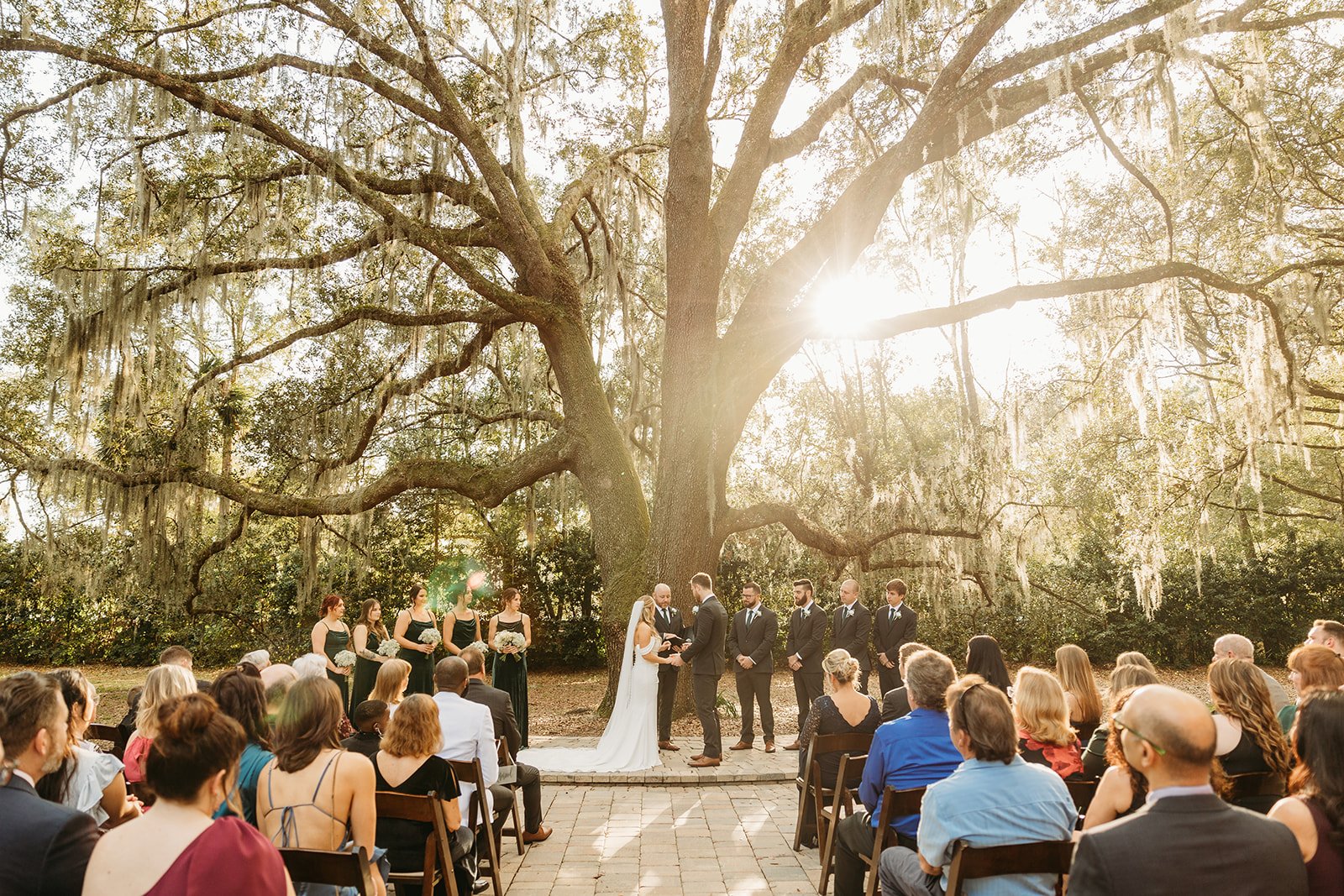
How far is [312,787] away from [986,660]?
447 centimetres

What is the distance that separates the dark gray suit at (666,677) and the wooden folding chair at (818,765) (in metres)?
3.19

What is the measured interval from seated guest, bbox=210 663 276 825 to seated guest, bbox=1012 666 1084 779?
3.46 meters

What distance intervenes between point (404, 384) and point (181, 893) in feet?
33.1

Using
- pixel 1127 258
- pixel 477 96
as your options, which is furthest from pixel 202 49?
pixel 1127 258

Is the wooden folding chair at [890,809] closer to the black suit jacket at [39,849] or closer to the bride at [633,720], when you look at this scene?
the black suit jacket at [39,849]

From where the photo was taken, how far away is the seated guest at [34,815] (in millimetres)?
2170

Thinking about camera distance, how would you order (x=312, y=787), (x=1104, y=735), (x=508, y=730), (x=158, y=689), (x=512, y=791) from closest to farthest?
(x=312, y=787) < (x=158, y=689) < (x=1104, y=735) < (x=512, y=791) < (x=508, y=730)

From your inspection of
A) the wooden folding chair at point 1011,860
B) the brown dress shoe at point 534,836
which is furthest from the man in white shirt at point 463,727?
the wooden folding chair at point 1011,860

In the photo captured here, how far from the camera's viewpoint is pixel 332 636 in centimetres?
798

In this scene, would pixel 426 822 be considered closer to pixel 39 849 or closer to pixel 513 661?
pixel 39 849

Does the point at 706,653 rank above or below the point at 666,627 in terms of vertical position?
below

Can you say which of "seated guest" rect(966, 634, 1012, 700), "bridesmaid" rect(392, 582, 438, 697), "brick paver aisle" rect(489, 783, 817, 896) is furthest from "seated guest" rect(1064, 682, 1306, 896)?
"bridesmaid" rect(392, 582, 438, 697)

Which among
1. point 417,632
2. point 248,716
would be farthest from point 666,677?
point 248,716

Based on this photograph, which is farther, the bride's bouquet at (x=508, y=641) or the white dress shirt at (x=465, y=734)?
the bride's bouquet at (x=508, y=641)
